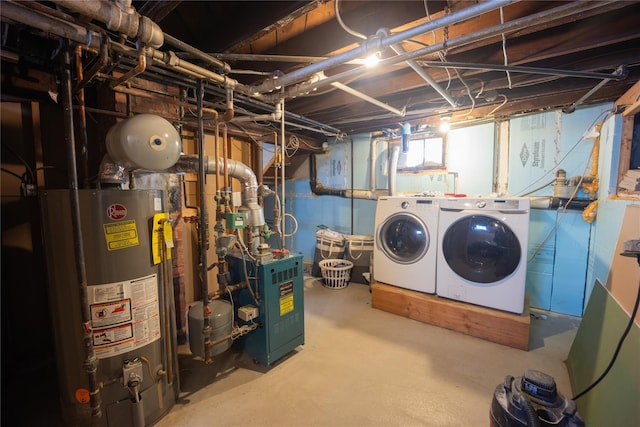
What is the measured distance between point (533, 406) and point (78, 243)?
198 cm

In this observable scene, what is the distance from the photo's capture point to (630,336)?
1182mm

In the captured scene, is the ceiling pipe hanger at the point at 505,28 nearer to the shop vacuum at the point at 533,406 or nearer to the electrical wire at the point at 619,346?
the electrical wire at the point at 619,346

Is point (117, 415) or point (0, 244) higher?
point (0, 244)

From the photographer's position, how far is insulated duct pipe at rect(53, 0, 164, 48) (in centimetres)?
98

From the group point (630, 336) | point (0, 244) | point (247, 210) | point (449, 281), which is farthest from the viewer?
point (449, 281)

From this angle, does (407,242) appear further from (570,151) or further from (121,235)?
(121,235)

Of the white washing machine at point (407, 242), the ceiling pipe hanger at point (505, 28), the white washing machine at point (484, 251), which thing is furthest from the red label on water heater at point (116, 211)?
the white washing machine at point (484, 251)

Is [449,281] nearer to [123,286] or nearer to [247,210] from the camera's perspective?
[247,210]

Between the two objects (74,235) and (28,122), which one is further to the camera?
(28,122)

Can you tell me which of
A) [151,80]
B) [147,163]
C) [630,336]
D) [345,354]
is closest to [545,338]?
[630,336]

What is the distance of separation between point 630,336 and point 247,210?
7.19 feet

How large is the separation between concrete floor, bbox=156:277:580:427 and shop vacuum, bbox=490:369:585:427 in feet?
2.13

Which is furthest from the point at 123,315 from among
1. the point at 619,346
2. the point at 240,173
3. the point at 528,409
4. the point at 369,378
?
the point at 619,346

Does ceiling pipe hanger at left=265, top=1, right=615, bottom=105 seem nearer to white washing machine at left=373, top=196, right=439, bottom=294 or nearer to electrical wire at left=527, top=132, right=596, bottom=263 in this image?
white washing machine at left=373, top=196, right=439, bottom=294
